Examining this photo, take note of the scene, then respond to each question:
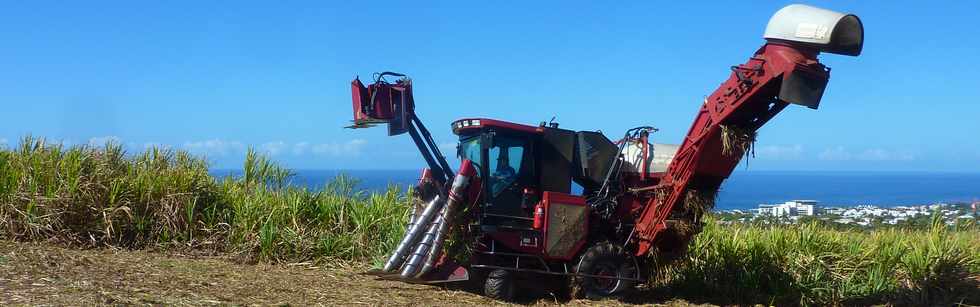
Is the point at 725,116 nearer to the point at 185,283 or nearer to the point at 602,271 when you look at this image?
the point at 602,271

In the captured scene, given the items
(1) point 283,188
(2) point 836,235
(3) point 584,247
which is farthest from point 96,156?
(2) point 836,235

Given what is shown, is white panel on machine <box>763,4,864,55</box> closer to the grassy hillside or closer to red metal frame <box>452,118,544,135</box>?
red metal frame <box>452,118,544,135</box>

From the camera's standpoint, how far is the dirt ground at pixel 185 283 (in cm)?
729

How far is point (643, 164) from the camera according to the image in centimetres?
962

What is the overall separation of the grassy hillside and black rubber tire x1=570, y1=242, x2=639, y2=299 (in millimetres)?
971

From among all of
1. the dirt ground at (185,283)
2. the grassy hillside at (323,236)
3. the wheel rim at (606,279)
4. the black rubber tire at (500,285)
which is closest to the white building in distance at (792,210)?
the grassy hillside at (323,236)

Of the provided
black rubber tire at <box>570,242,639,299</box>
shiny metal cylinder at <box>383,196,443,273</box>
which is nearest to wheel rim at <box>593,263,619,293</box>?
black rubber tire at <box>570,242,639,299</box>

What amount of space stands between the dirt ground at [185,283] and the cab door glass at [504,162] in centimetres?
117

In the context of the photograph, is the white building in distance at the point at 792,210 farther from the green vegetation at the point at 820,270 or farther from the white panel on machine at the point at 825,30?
the white panel on machine at the point at 825,30

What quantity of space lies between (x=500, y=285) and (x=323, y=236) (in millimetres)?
2954

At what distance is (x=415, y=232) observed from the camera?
8.86 meters

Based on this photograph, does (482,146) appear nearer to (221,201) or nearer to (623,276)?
(623,276)

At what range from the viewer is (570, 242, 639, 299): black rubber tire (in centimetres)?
930

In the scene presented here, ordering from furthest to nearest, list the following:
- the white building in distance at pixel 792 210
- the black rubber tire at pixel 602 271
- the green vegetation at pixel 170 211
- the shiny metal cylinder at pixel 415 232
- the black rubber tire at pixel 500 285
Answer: the white building in distance at pixel 792 210 < the green vegetation at pixel 170 211 < the black rubber tire at pixel 602 271 < the black rubber tire at pixel 500 285 < the shiny metal cylinder at pixel 415 232
